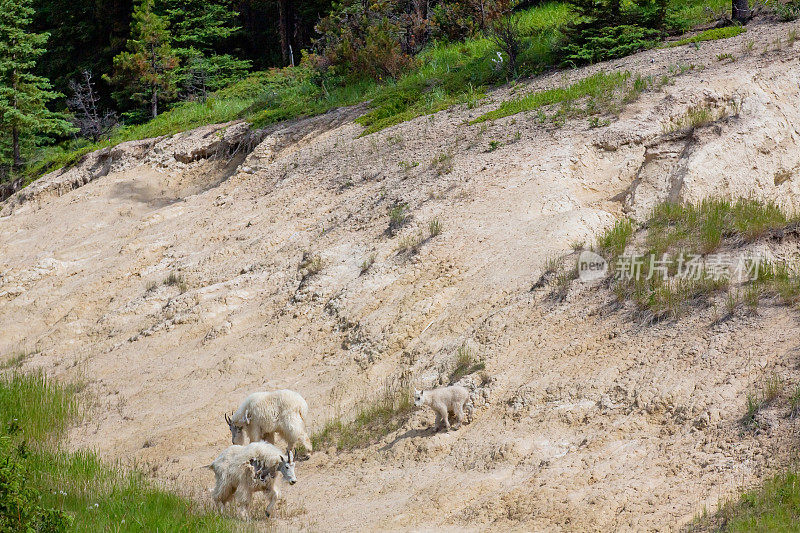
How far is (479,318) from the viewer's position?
10.9 meters

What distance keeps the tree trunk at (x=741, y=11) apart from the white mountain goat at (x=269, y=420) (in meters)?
14.7

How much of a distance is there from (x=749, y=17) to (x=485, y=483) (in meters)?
14.9

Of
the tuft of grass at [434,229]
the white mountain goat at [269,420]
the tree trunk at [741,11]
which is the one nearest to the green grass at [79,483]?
the white mountain goat at [269,420]

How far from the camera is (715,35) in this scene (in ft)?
56.0

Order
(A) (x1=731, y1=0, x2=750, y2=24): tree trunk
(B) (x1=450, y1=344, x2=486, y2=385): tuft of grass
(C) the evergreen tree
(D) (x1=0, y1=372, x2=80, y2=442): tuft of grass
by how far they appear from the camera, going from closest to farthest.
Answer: (B) (x1=450, y1=344, x2=486, y2=385): tuft of grass
(D) (x1=0, y1=372, x2=80, y2=442): tuft of grass
(A) (x1=731, y1=0, x2=750, y2=24): tree trunk
(C) the evergreen tree

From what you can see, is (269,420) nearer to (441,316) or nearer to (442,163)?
(441,316)

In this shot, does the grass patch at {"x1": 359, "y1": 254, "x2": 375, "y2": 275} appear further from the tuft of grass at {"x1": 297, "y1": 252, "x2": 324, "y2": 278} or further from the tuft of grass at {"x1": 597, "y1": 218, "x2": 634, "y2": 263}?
the tuft of grass at {"x1": 597, "y1": 218, "x2": 634, "y2": 263}

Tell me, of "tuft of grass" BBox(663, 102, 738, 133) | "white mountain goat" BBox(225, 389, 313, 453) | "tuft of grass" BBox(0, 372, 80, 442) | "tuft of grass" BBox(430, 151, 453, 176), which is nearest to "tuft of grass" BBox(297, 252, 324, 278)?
"tuft of grass" BBox(430, 151, 453, 176)

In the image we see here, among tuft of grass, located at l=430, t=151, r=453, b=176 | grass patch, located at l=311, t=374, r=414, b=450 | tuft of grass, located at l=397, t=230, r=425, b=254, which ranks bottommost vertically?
grass patch, located at l=311, t=374, r=414, b=450

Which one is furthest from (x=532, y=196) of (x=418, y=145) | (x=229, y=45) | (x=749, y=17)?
(x=229, y=45)

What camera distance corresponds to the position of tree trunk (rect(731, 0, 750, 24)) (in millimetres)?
17891

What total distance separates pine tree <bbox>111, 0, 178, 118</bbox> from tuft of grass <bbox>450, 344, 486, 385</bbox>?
2221 cm

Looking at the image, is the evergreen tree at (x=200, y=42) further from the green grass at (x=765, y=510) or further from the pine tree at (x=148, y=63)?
the green grass at (x=765, y=510)

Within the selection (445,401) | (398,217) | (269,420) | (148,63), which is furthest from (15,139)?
(445,401)
